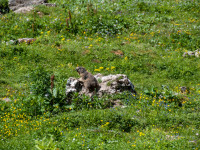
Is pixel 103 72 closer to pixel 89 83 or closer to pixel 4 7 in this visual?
pixel 89 83

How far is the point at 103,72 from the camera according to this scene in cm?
1307

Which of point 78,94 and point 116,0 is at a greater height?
point 116,0

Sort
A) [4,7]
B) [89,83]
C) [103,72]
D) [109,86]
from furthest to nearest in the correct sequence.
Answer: [4,7] → [103,72] → [109,86] → [89,83]

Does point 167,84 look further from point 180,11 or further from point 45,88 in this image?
point 180,11

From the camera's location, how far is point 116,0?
22312mm

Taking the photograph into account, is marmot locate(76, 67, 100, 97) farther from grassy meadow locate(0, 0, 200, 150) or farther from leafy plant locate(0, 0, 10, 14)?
leafy plant locate(0, 0, 10, 14)

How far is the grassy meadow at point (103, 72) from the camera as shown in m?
7.41

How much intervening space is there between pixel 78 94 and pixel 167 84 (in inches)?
174

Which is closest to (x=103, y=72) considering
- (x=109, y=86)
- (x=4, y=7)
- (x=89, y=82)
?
(x=109, y=86)

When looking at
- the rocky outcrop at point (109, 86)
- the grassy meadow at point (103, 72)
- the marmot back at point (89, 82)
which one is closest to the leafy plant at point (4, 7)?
the grassy meadow at point (103, 72)

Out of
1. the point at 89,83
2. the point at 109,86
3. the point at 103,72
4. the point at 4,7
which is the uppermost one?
the point at 4,7

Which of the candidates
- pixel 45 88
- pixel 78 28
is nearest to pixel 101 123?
pixel 45 88

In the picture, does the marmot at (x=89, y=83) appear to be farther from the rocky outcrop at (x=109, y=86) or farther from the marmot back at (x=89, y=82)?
the rocky outcrop at (x=109, y=86)

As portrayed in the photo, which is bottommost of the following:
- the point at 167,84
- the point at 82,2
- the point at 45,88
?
the point at 167,84
